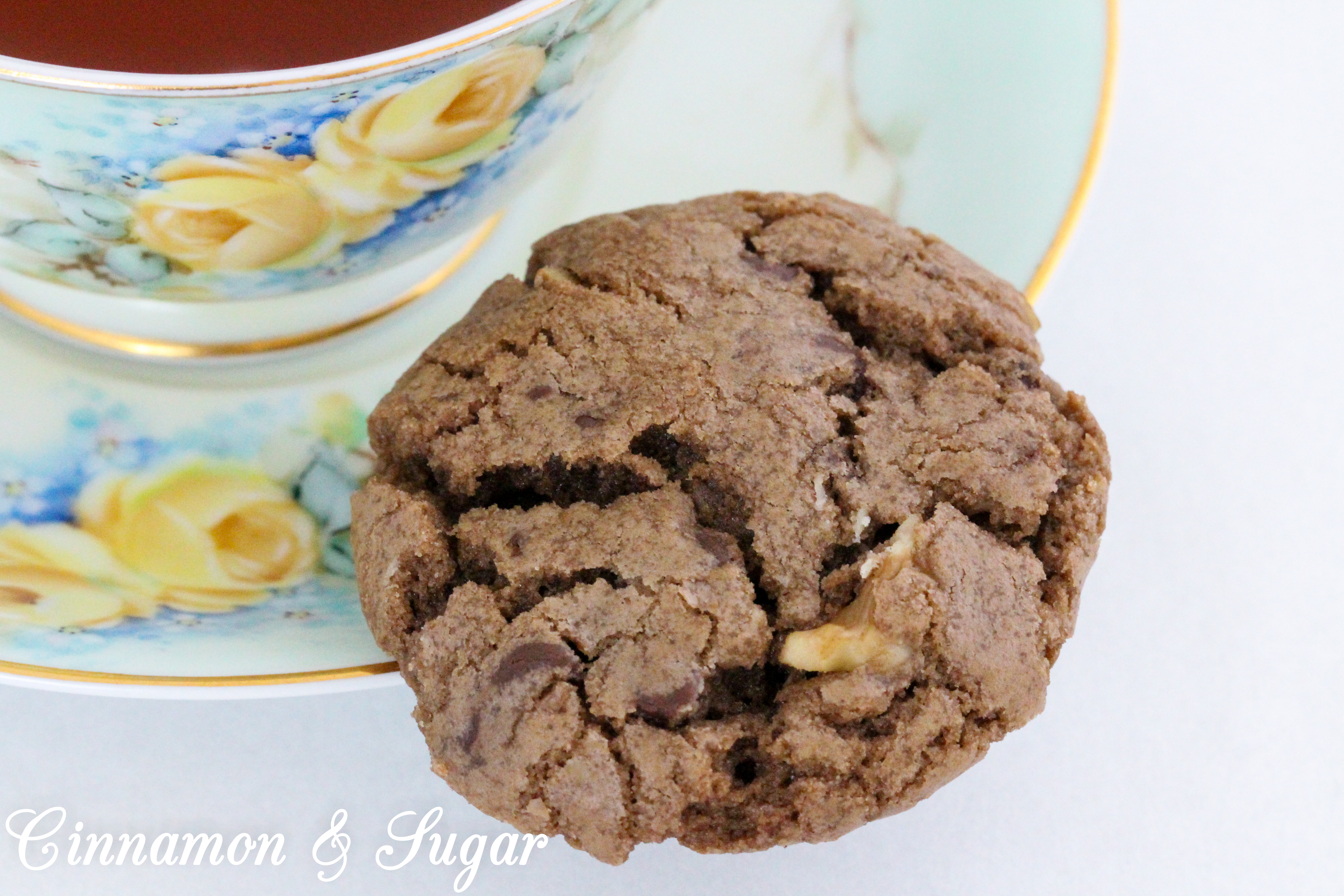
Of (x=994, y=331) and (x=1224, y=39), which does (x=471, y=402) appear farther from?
(x=1224, y=39)

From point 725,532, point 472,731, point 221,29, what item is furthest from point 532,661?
point 221,29

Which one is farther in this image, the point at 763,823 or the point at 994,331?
the point at 994,331

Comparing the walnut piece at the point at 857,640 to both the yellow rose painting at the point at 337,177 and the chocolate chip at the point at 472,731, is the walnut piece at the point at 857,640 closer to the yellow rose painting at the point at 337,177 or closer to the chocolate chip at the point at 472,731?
the chocolate chip at the point at 472,731

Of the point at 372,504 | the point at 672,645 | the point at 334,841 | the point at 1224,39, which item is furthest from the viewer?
the point at 1224,39

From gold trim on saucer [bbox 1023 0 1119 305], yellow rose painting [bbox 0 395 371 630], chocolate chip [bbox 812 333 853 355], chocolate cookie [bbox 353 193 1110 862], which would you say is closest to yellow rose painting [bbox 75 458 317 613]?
yellow rose painting [bbox 0 395 371 630]

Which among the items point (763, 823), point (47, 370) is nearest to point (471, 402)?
point (763, 823)

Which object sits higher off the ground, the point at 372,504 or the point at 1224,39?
the point at 1224,39

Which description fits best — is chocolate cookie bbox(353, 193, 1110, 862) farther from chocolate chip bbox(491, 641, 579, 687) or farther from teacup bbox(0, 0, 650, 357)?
teacup bbox(0, 0, 650, 357)

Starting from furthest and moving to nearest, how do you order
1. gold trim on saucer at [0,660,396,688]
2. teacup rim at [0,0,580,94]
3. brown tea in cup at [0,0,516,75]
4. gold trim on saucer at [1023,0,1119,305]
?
gold trim on saucer at [1023,0,1119,305], brown tea in cup at [0,0,516,75], gold trim on saucer at [0,660,396,688], teacup rim at [0,0,580,94]
